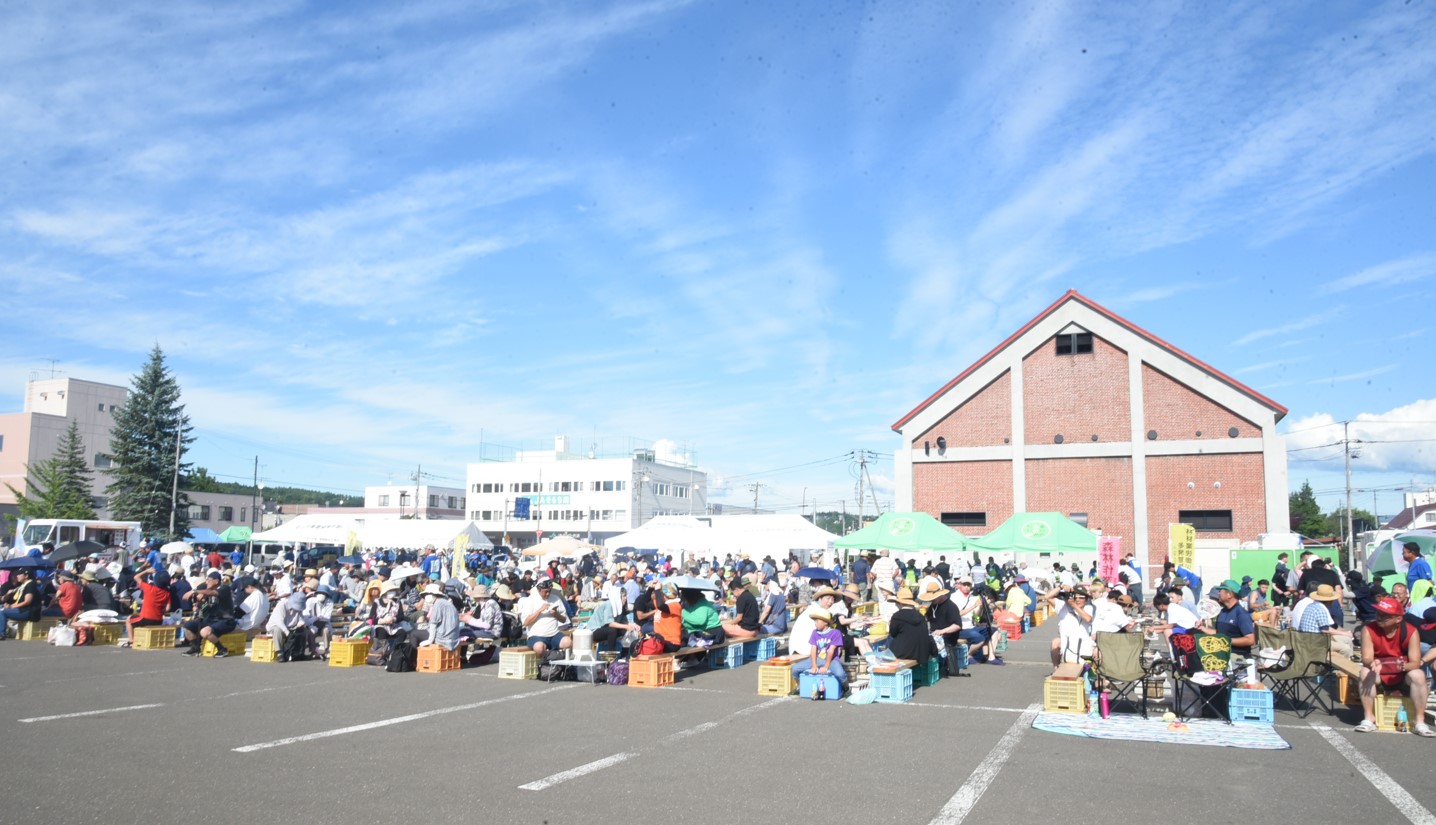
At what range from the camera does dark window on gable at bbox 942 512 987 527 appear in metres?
38.2

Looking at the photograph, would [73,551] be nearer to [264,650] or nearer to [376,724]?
[264,650]

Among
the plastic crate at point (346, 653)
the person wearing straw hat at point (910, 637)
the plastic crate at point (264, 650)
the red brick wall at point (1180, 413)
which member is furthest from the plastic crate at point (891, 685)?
the red brick wall at point (1180, 413)

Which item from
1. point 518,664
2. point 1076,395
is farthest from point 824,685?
point 1076,395

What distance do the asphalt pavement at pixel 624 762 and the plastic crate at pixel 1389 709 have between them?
11.1 inches

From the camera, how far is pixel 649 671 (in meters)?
12.6

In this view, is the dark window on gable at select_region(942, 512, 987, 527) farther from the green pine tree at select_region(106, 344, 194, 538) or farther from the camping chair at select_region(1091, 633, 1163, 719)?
the green pine tree at select_region(106, 344, 194, 538)

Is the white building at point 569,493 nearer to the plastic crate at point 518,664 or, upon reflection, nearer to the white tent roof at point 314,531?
the white tent roof at point 314,531

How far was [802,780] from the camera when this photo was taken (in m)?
7.33

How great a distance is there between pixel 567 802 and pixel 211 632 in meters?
11.3

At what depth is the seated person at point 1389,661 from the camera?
934 centimetres

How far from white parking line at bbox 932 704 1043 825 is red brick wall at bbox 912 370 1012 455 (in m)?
29.2

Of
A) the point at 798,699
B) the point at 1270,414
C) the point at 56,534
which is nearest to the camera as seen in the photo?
the point at 798,699

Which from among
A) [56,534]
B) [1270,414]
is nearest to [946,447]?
[1270,414]

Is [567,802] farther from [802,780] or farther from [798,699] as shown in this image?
[798,699]
